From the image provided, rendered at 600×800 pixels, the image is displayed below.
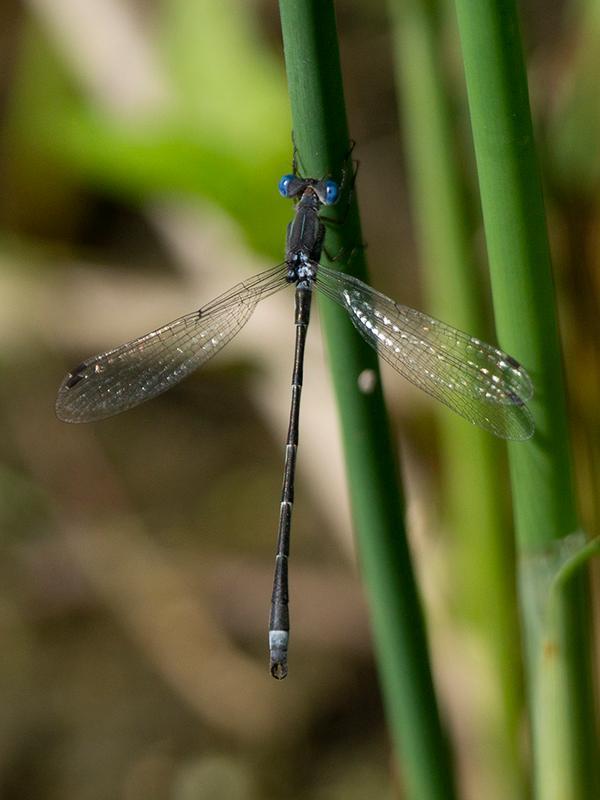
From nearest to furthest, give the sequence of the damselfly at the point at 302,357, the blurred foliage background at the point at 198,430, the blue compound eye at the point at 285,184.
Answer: the damselfly at the point at 302,357
the blue compound eye at the point at 285,184
the blurred foliage background at the point at 198,430

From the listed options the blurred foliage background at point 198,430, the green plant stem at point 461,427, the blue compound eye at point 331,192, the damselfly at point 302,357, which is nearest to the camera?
the blue compound eye at point 331,192

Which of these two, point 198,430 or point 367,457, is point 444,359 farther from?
point 198,430

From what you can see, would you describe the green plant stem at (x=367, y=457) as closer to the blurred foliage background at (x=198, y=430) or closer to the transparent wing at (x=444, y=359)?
the transparent wing at (x=444, y=359)

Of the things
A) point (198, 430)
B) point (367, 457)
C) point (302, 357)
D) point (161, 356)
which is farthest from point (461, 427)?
point (198, 430)

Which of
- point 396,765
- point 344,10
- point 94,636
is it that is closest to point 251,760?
point 94,636

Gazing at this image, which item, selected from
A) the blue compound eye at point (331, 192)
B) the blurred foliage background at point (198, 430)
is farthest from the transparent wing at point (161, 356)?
the blue compound eye at point (331, 192)

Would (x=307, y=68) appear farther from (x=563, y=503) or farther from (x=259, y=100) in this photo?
(x=259, y=100)
